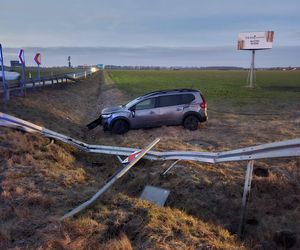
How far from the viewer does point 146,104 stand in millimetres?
15008

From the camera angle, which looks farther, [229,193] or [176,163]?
[176,163]

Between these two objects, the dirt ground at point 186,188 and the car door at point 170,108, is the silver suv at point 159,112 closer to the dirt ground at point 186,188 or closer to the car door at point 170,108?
the car door at point 170,108

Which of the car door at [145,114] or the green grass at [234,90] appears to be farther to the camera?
the green grass at [234,90]

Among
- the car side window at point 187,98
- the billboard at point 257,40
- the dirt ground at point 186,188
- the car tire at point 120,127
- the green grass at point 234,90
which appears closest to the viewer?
the dirt ground at point 186,188

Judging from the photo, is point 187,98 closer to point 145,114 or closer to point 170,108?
point 170,108

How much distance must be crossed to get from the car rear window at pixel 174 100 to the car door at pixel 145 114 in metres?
0.34

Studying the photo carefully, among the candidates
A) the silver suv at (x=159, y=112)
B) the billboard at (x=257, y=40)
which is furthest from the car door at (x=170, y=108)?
the billboard at (x=257, y=40)

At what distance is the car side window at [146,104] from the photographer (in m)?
15.0

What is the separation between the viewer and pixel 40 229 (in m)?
5.49

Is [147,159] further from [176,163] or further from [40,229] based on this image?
[40,229]

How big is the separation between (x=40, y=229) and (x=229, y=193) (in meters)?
4.09

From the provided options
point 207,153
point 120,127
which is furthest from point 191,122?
point 207,153

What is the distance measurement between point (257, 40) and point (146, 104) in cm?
3972

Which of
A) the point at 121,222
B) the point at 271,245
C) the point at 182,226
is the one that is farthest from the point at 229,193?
the point at 121,222
